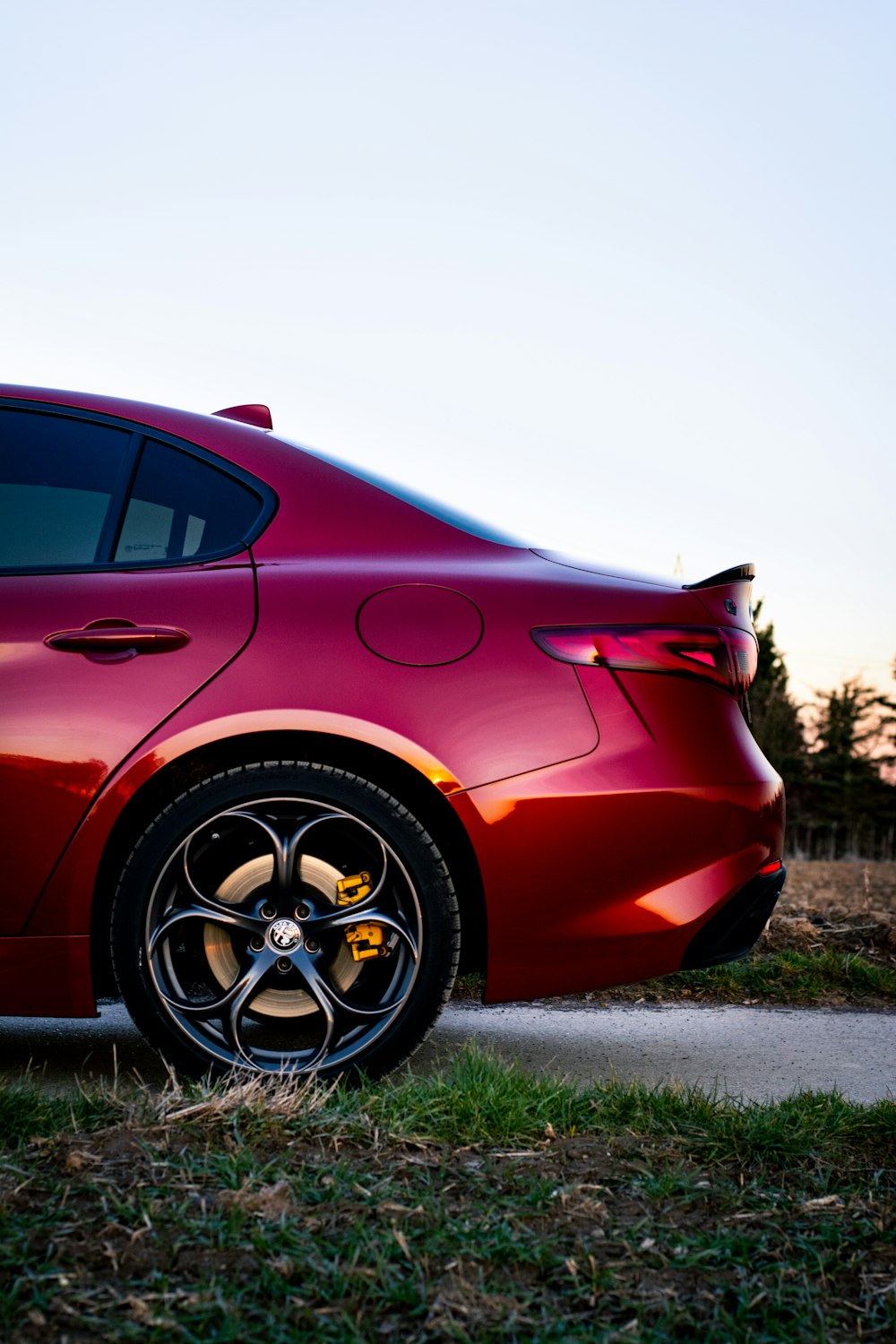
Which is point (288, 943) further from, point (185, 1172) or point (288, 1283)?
point (288, 1283)

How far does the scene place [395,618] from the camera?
2.62 m

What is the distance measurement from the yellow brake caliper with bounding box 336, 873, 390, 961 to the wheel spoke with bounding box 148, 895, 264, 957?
0.67 feet

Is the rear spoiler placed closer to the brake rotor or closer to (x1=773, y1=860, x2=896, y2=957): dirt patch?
the brake rotor

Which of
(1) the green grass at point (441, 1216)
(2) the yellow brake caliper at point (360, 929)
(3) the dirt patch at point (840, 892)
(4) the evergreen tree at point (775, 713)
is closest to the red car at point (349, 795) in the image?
(2) the yellow brake caliper at point (360, 929)

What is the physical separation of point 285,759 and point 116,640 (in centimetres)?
49

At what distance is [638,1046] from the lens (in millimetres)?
3430

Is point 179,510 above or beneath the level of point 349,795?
above

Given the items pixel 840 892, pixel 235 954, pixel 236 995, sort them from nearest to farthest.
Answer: pixel 236 995, pixel 235 954, pixel 840 892

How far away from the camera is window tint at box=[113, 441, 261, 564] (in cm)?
280

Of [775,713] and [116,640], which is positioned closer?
[116,640]

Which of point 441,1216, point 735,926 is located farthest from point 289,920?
point 735,926

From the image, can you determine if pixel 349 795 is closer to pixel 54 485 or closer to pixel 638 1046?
pixel 54 485

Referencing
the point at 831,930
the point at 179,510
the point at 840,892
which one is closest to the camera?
the point at 179,510

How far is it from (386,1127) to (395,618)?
3.70 feet
